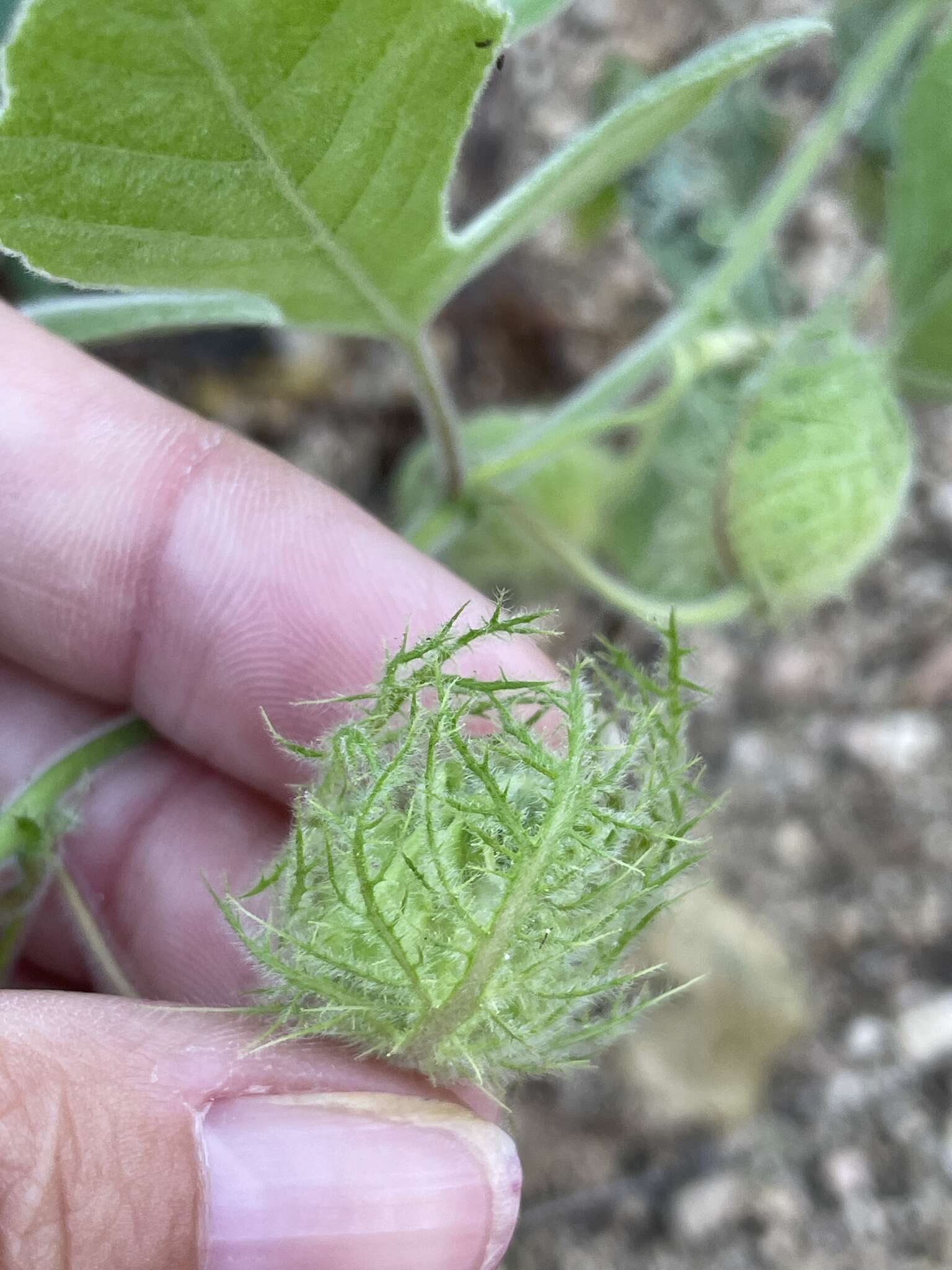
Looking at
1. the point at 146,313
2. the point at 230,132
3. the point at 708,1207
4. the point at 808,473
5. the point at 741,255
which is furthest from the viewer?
the point at 708,1207

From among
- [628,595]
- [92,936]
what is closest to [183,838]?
[92,936]

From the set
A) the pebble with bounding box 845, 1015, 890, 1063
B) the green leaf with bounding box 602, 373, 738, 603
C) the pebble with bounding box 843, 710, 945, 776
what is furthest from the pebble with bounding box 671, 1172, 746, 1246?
the green leaf with bounding box 602, 373, 738, 603

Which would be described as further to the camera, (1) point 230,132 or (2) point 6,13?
(2) point 6,13

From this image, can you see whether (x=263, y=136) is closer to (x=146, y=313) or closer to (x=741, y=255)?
(x=146, y=313)

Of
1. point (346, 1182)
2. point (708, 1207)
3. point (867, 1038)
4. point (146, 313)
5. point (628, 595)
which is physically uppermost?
point (146, 313)

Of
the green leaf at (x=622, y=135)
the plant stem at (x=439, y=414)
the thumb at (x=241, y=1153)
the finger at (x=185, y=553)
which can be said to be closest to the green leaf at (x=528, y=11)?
the green leaf at (x=622, y=135)

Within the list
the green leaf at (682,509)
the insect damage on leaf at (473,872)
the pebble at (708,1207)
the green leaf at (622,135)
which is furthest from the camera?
the pebble at (708,1207)

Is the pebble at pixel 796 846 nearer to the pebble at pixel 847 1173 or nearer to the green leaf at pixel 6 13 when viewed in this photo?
the pebble at pixel 847 1173

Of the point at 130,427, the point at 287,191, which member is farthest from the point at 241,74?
the point at 130,427
